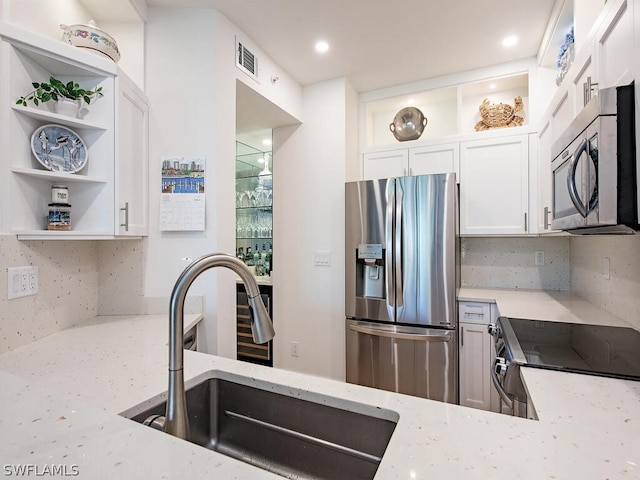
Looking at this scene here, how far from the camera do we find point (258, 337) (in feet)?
2.48

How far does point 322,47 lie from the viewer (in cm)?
244

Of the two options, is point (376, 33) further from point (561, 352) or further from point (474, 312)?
point (561, 352)

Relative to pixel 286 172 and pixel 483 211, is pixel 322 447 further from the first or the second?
pixel 286 172

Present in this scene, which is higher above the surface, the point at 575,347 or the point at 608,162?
the point at 608,162

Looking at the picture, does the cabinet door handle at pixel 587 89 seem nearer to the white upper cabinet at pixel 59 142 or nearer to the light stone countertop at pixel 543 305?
the light stone countertop at pixel 543 305

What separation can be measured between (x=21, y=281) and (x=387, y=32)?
2504 millimetres

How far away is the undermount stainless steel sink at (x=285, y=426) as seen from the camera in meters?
0.83

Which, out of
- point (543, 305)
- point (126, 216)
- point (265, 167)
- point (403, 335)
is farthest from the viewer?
point (265, 167)

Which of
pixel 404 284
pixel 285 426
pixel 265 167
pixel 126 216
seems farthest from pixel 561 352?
pixel 265 167

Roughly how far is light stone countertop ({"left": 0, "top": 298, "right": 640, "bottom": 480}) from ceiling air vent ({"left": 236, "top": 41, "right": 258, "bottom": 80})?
77.1 inches

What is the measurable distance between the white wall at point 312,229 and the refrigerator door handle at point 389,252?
0.50m

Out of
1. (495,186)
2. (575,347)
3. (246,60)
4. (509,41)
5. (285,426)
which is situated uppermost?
(509,41)

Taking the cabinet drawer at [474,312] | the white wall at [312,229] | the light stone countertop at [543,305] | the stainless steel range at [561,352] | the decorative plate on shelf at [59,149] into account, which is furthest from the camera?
the white wall at [312,229]

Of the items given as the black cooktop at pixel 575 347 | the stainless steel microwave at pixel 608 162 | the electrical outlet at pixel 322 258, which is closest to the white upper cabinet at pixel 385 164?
the electrical outlet at pixel 322 258
